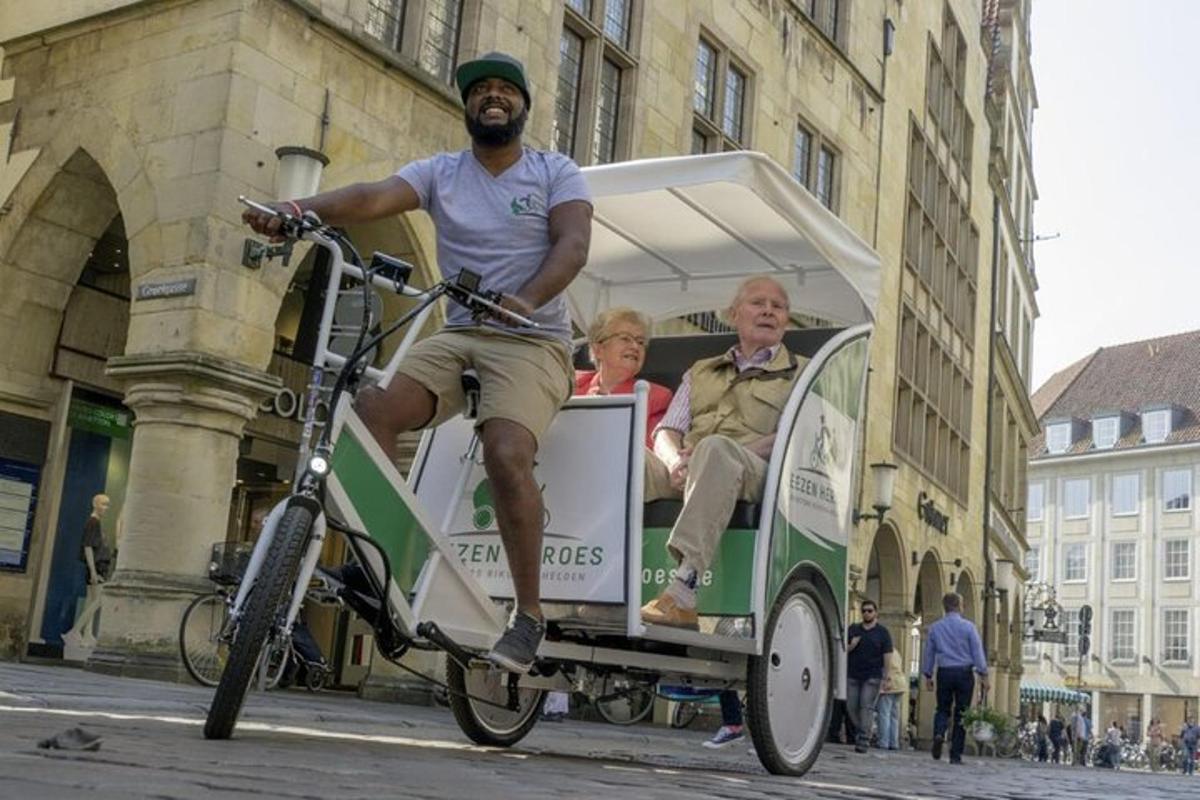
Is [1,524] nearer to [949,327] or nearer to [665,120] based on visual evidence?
[665,120]

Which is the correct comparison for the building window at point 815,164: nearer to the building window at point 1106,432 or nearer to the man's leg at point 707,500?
the man's leg at point 707,500

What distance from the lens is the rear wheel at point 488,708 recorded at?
5723 millimetres

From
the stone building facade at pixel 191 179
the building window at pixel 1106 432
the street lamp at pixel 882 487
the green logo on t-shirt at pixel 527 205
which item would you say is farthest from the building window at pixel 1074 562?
the green logo on t-shirt at pixel 527 205

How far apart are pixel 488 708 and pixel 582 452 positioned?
3.46 ft

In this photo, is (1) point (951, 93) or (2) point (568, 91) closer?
(2) point (568, 91)

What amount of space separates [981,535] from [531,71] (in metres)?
22.5

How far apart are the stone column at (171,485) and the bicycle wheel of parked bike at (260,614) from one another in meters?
6.83

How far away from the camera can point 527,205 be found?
491cm

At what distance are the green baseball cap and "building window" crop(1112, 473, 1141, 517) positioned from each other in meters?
64.7

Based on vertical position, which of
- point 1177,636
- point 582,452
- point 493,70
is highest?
point 1177,636

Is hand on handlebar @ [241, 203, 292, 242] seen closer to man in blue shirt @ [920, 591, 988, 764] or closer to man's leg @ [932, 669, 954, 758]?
man in blue shirt @ [920, 591, 988, 764]

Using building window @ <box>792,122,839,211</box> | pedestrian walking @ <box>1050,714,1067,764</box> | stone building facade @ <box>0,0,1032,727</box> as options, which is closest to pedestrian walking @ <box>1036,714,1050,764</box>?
pedestrian walking @ <box>1050,714,1067,764</box>

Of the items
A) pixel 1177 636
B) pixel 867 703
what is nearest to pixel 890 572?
pixel 867 703

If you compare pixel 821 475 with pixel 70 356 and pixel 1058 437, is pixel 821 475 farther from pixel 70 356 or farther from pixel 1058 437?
pixel 1058 437
